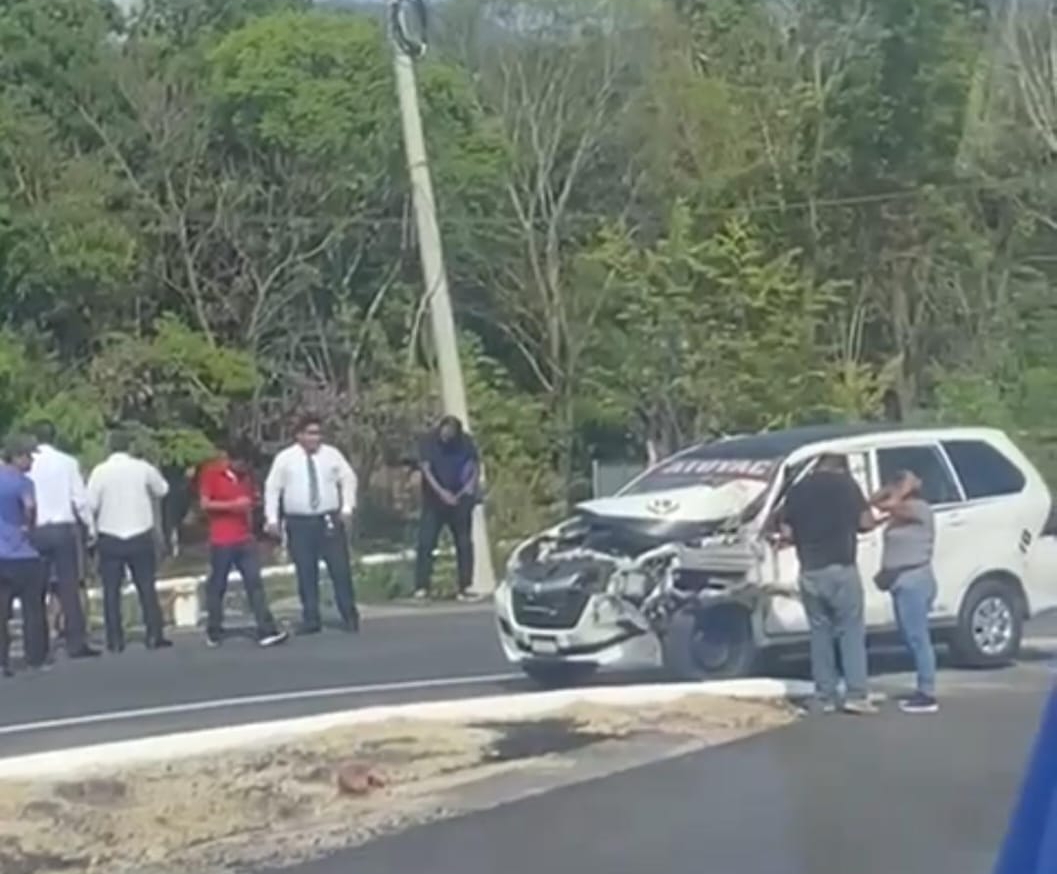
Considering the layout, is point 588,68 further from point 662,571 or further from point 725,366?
point 662,571

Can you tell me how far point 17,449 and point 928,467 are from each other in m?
6.48

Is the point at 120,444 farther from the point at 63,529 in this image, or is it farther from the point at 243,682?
the point at 243,682

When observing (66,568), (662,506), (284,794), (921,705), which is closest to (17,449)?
(66,568)

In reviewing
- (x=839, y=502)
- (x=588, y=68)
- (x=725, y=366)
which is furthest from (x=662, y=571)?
(x=588, y=68)

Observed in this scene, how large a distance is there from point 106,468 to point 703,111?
76.7ft

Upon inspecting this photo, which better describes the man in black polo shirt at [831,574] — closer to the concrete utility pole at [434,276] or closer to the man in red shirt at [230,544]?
the man in red shirt at [230,544]

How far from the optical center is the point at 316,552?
68.2 feet

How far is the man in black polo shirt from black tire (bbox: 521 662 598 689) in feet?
6.76

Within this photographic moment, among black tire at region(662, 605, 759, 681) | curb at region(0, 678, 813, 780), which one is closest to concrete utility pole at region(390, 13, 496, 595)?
black tire at region(662, 605, 759, 681)

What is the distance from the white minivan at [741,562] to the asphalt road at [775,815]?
186 centimetres

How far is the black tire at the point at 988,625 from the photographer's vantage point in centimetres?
1762

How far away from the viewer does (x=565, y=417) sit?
40844 mm

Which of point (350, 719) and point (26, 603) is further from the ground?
point (26, 603)

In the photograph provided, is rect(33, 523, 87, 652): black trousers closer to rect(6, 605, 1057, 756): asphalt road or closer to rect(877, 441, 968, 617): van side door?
rect(6, 605, 1057, 756): asphalt road
